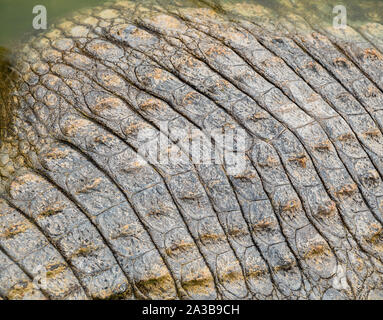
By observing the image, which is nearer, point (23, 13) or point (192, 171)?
point (192, 171)

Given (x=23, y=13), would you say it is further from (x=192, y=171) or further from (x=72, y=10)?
(x=192, y=171)

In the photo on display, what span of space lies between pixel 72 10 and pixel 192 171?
2117mm

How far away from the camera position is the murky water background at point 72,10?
359 cm

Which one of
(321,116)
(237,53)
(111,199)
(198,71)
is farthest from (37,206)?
(321,116)

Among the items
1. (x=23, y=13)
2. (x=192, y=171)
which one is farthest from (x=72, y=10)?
(x=192, y=171)

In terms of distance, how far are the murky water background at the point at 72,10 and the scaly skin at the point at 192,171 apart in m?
0.53

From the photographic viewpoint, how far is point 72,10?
3859 mm

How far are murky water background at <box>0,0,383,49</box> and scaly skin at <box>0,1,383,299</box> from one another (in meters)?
0.53

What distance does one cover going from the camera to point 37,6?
4129 mm

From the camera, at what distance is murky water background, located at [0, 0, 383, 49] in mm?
3593

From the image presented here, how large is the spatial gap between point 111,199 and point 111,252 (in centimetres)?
29

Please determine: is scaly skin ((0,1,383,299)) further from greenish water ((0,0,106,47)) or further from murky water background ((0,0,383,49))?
greenish water ((0,0,106,47))

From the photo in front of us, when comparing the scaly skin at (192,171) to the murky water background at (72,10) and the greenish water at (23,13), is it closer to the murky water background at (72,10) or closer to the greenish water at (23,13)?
the murky water background at (72,10)

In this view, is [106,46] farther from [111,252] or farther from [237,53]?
[111,252]
